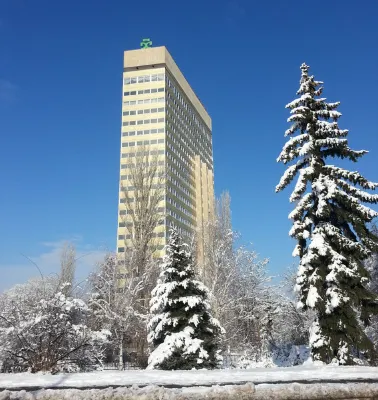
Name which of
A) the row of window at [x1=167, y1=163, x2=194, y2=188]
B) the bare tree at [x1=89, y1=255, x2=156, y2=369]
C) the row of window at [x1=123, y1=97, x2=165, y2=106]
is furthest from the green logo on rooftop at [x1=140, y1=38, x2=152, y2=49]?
the bare tree at [x1=89, y1=255, x2=156, y2=369]

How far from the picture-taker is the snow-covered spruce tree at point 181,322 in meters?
14.7

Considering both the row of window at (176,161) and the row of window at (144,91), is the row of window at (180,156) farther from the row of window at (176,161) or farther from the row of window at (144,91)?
the row of window at (144,91)

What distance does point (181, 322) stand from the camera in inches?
623

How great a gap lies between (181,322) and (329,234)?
23.0 ft

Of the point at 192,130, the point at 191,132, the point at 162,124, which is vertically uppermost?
the point at 192,130

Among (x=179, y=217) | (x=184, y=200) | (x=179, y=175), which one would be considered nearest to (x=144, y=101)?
(x=179, y=175)

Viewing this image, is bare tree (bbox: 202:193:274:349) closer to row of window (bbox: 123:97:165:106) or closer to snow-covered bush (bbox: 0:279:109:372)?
snow-covered bush (bbox: 0:279:109:372)

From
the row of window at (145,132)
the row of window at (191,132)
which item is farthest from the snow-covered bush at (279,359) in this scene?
the row of window at (191,132)

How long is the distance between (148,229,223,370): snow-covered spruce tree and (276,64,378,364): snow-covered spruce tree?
4230 millimetres

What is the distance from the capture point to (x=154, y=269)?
91.9 feet

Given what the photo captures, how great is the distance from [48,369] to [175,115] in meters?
75.8

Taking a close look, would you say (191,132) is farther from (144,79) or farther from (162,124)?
(144,79)

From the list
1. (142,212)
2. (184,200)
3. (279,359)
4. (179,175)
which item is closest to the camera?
(142,212)

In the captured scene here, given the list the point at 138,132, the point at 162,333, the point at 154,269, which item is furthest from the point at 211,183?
the point at 162,333
